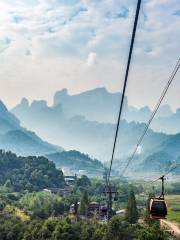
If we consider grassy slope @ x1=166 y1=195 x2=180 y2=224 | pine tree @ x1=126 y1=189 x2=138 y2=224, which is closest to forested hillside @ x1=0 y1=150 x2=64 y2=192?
grassy slope @ x1=166 y1=195 x2=180 y2=224

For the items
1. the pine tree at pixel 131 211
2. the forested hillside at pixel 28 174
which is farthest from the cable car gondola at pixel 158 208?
the forested hillside at pixel 28 174

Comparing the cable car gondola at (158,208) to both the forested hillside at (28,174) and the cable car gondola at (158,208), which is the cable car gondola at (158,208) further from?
the forested hillside at (28,174)

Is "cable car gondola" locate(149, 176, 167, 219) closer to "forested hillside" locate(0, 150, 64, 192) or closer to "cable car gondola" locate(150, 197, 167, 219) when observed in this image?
"cable car gondola" locate(150, 197, 167, 219)

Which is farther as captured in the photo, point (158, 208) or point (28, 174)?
point (28, 174)

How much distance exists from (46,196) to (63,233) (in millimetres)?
56873

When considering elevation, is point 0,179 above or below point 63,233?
above

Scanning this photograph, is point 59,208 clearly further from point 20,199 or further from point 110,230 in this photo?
point 110,230

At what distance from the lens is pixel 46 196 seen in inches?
4166

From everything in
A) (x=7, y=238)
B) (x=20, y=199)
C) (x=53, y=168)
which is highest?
(x=53, y=168)

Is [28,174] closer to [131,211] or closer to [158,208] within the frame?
[131,211]

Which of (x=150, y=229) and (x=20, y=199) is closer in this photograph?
(x=150, y=229)

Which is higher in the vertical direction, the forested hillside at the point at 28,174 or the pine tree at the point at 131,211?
the forested hillside at the point at 28,174

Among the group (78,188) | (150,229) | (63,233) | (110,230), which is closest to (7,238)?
(63,233)

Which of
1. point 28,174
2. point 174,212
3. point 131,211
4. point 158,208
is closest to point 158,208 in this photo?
point 158,208
